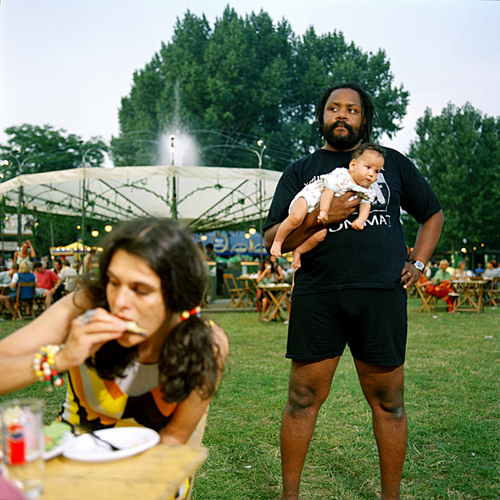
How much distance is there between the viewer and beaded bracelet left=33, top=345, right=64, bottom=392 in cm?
143

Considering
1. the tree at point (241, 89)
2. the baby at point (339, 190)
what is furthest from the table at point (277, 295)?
the tree at point (241, 89)

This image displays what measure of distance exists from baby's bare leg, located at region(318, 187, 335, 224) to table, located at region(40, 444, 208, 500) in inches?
59.0

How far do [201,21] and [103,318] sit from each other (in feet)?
136

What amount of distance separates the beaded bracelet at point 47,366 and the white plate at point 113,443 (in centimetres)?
20

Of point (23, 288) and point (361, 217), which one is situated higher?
point (361, 217)

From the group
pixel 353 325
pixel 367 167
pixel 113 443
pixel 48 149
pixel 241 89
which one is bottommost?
pixel 113 443

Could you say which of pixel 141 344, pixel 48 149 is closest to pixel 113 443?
pixel 141 344

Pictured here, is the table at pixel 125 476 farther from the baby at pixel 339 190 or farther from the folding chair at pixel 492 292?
the folding chair at pixel 492 292

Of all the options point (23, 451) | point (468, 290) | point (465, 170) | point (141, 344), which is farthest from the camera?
point (465, 170)

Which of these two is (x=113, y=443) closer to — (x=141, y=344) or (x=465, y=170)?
(x=141, y=344)

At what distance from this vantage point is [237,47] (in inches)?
1404

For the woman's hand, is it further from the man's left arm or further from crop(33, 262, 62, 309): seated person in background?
crop(33, 262, 62, 309): seated person in background

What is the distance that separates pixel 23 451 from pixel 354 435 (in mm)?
3370

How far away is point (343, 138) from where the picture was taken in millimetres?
2664
